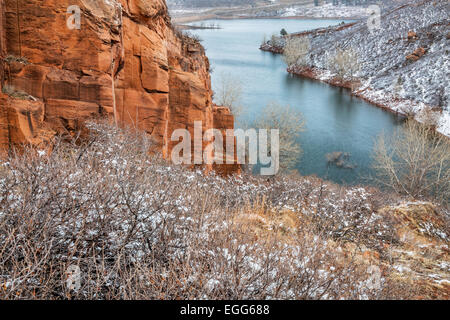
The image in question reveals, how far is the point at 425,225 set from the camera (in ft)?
31.4

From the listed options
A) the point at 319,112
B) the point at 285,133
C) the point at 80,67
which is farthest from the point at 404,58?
the point at 80,67

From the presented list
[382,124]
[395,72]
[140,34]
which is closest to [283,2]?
[395,72]

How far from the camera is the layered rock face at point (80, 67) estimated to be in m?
9.20

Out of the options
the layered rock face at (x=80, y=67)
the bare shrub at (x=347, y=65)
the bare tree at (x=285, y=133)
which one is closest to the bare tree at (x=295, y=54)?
the bare shrub at (x=347, y=65)

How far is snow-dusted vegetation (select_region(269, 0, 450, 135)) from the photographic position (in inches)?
1401

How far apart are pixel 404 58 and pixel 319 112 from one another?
888 inches

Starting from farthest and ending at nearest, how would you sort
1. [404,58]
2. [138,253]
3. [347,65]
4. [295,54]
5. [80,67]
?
1. [295,54]
2. [347,65]
3. [404,58]
4. [80,67]
5. [138,253]

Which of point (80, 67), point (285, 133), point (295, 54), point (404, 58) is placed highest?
point (295, 54)

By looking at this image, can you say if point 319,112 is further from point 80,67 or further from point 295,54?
point 80,67

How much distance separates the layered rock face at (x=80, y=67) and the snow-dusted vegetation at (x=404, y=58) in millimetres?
29796

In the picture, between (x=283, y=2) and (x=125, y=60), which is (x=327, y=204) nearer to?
(x=125, y=60)

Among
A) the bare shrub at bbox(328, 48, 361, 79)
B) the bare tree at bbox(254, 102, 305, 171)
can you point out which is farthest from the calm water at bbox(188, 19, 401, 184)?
the bare shrub at bbox(328, 48, 361, 79)

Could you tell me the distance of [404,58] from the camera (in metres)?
45.9

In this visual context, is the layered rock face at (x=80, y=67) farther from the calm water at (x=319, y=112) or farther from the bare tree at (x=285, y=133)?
the calm water at (x=319, y=112)
